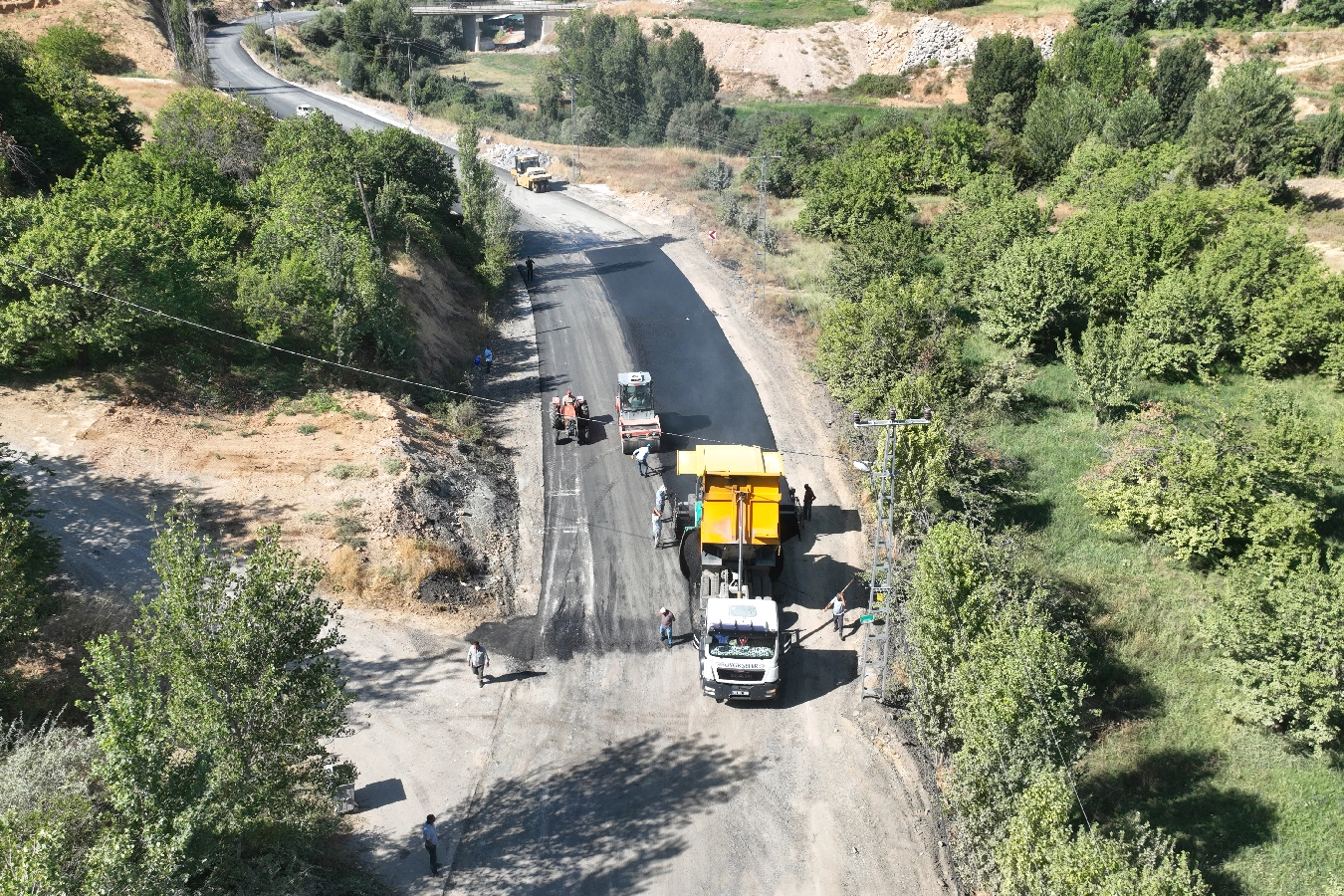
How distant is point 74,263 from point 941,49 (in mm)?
88726

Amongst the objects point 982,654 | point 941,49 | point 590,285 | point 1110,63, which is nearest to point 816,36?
point 941,49

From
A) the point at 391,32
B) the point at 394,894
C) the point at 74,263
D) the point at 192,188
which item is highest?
the point at 391,32

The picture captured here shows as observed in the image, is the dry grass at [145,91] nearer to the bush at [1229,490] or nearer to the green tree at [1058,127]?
the bush at [1229,490]

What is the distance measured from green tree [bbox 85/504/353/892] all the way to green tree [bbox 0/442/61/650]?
5315mm

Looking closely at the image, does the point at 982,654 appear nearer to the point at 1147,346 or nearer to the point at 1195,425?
the point at 1195,425

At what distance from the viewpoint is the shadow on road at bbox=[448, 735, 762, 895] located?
17.9m

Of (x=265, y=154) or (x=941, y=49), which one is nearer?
(x=265, y=154)

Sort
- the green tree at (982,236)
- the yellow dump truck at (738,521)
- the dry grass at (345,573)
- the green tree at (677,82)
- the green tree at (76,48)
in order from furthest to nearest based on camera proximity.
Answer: the green tree at (677,82)
the green tree at (76,48)
the green tree at (982,236)
the dry grass at (345,573)
the yellow dump truck at (738,521)

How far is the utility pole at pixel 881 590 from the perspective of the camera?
20453 millimetres

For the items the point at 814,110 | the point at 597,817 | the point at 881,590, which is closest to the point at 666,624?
the point at 881,590

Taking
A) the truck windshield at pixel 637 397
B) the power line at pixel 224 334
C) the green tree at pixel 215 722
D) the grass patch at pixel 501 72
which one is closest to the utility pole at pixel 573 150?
the grass patch at pixel 501 72

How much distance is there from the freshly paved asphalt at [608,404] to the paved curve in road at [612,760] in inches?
4.3

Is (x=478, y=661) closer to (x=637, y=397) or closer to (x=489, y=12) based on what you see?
(x=637, y=397)

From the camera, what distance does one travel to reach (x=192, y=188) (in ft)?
121
